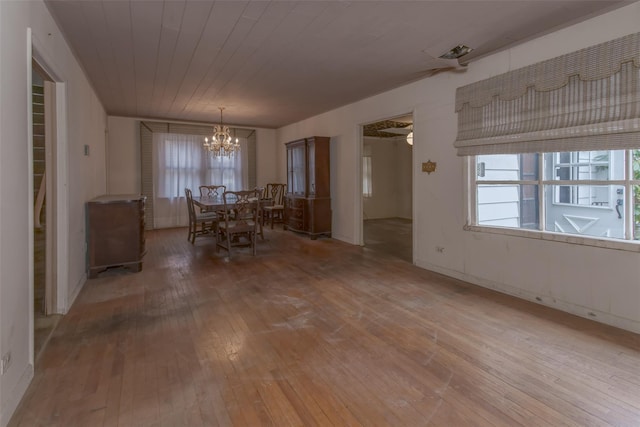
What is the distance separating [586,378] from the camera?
190 centimetres

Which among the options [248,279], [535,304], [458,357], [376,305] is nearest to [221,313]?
[248,279]

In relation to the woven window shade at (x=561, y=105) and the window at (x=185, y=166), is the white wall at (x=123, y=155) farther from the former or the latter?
the woven window shade at (x=561, y=105)

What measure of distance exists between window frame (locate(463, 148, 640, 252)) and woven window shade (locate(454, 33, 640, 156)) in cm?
23

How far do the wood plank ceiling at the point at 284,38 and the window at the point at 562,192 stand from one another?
3.75 feet

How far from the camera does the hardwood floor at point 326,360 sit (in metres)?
1.63

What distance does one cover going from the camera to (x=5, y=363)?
5.20 feet

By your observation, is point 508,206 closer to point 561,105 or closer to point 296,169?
point 561,105

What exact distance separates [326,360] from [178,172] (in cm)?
657

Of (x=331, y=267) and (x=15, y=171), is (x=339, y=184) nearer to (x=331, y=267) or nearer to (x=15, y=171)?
(x=331, y=267)

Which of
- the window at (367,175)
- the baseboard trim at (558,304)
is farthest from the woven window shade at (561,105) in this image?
the window at (367,175)

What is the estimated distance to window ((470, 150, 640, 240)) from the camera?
260 centimetres

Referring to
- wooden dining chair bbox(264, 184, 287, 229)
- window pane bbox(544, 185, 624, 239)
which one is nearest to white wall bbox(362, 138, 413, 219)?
wooden dining chair bbox(264, 184, 287, 229)

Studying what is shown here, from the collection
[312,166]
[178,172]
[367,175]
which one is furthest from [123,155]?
[367,175]

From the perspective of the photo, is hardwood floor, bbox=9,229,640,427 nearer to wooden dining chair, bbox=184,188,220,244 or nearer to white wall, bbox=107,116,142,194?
wooden dining chair, bbox=184,188,220,244
